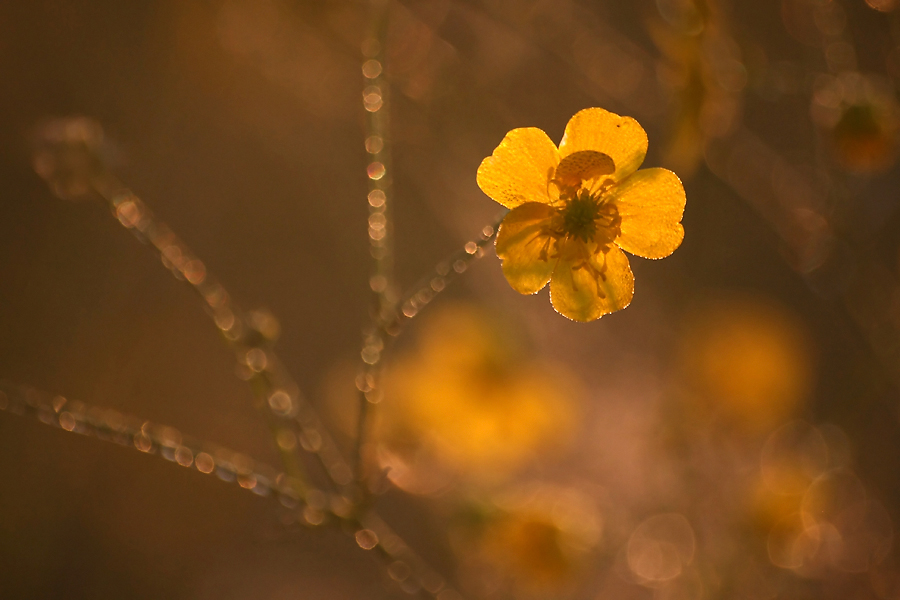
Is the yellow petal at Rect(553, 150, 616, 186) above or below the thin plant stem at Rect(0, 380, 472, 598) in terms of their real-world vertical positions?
above

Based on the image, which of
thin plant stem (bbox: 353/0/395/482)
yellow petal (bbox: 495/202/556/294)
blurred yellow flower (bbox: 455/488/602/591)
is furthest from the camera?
blurred yellow flower (bbox: 455/488/602/591)

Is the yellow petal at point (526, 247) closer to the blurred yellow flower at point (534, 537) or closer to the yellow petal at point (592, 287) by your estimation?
the yellow petal at point (592, 287)

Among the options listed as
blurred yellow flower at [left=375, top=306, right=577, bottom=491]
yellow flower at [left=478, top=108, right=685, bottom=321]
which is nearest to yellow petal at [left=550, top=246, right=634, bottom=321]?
yellow flower at [left=478, top=108, right=685, bottom=321]

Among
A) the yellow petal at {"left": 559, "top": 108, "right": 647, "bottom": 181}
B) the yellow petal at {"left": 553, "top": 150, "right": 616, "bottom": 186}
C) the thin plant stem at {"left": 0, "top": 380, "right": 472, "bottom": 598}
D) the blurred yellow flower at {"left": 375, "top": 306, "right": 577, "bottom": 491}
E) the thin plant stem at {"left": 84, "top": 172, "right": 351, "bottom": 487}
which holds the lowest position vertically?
the thin plant stem at {"left": 0, "top": 380, "right": 472, "bottom": 598}

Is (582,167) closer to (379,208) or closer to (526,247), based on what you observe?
(526,247)

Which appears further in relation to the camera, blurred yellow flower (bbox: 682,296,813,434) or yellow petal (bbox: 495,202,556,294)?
blurred yellow flower (bbox: 682,296,813,434)

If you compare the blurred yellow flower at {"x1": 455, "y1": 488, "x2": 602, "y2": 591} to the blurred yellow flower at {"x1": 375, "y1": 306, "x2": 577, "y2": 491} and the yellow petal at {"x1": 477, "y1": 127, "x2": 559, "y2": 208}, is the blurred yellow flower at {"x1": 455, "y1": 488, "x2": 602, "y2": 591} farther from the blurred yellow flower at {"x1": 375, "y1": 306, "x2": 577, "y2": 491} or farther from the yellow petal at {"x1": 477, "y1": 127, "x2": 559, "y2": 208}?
the yellow petal at {"x1": 477, "y1": 127, "x2": 559, "y2": 208}

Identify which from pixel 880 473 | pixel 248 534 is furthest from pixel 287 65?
pixel 880 473
